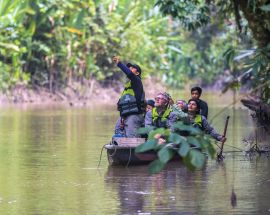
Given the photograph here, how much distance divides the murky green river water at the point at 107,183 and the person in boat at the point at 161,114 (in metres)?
0.71

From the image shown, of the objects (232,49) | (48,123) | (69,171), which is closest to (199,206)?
(232,49)

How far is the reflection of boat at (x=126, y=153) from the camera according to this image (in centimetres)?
1443

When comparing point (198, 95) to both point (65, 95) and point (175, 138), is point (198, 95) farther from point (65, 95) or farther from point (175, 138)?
point (65, 95)

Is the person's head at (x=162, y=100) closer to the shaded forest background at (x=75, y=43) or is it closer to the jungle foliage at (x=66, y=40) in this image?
the shaded forest background at (x=75, y=43)

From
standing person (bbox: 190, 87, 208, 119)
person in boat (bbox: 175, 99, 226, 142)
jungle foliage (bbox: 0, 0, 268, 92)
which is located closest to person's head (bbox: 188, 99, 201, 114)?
person in boat (bbox: 175, 99, 226, 142)

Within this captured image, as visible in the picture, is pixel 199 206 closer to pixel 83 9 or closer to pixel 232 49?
pixel 232 49

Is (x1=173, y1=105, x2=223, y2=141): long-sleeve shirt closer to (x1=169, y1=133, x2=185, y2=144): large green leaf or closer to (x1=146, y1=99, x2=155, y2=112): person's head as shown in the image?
(x1=146, y1=99, x2=155, y2=112): person's head

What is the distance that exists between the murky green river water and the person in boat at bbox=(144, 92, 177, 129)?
713mm

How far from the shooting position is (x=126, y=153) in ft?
48.1

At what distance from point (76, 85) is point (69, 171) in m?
25.3

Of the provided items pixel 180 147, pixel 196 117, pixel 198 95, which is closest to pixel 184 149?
pixel 180 147

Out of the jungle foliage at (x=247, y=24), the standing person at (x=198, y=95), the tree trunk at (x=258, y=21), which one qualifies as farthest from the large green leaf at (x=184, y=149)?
the standing person at (x=198, y=95)

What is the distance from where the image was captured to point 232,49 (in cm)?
1212

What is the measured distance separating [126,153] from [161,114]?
907mm
